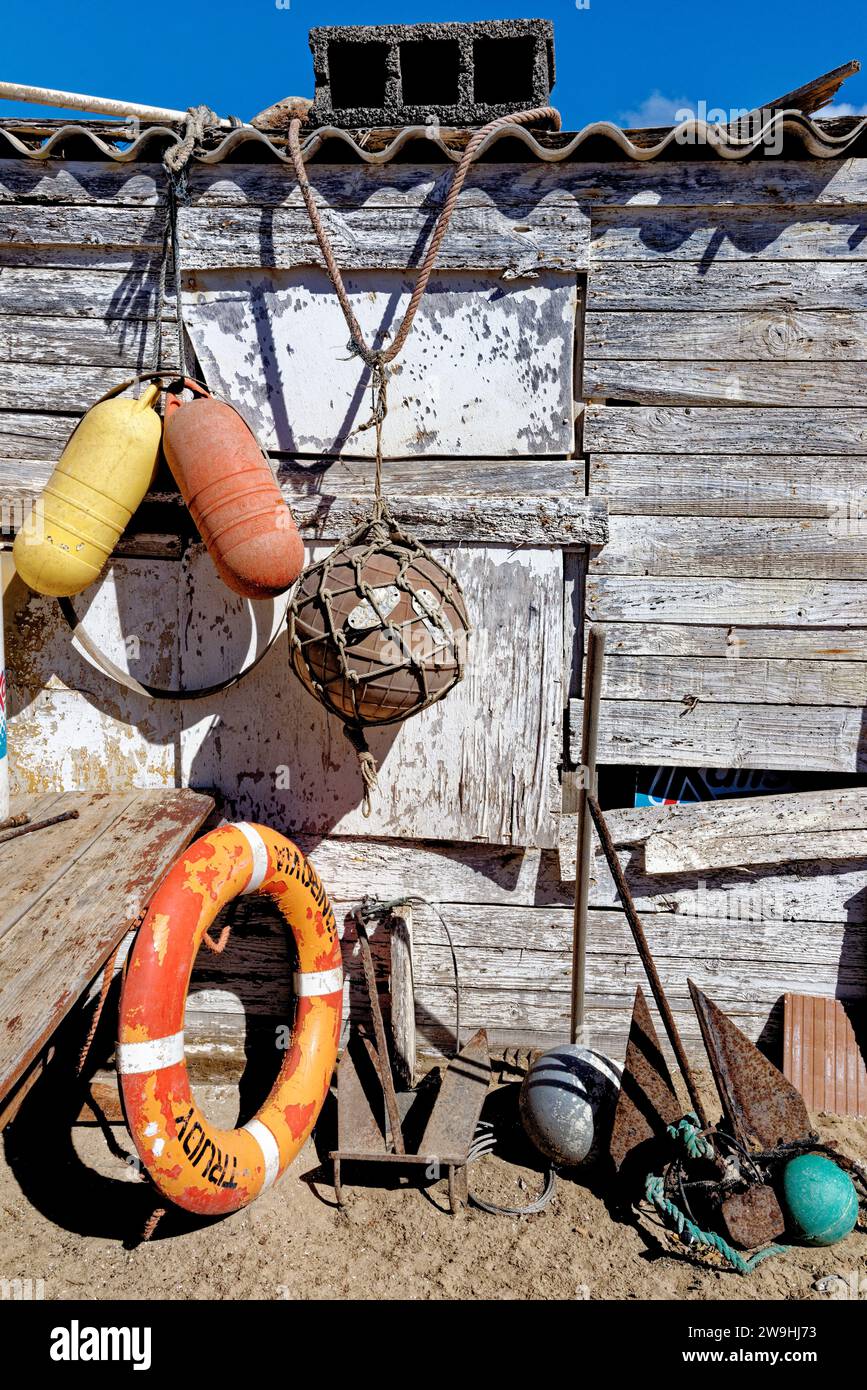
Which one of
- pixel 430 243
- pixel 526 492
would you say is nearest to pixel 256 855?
pixel 526 492

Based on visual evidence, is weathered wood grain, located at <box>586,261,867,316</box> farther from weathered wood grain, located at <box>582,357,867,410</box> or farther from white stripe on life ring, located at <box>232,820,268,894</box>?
white stripe on life ring, located at <box>232,820,268,894</box>

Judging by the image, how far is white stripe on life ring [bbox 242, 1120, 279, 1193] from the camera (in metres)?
3.07

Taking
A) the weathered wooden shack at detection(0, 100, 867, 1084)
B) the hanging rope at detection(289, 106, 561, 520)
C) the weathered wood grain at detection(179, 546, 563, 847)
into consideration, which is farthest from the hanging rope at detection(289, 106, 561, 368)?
the weathered wood grain at detection(179, 546, 563, 847)

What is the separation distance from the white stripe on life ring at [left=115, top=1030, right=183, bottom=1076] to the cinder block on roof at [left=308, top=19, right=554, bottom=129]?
4.08m

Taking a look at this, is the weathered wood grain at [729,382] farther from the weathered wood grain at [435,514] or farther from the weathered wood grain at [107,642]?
the weathered wood grain at [107,642]

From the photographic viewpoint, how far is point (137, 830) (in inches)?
131

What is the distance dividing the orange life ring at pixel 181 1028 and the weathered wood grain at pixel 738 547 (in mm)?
1785

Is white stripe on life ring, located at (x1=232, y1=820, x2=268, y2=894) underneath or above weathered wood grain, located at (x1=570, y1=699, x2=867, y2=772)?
underneath

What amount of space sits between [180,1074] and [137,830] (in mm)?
919

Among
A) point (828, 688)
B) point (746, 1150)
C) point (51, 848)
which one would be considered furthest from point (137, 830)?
point (828, 688)

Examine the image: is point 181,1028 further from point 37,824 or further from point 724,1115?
point 724,1115

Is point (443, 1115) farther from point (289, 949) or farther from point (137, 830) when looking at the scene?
point (137, 830)

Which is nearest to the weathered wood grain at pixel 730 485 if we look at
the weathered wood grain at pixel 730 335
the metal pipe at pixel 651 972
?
the weathered wood grain at pixel 730 335

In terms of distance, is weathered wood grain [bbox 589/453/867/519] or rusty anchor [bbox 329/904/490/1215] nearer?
rusty anchor [bbox 329/904/490/1215]
